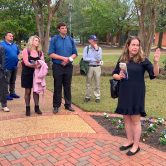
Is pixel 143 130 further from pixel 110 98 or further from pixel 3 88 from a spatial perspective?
pixel 3 88

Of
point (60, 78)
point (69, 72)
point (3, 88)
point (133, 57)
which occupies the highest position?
point (133, 57)

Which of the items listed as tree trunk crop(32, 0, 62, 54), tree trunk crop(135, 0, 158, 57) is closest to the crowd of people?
tree trunk crop(135, 0, 158, 57)

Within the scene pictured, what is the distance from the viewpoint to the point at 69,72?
7.57 m

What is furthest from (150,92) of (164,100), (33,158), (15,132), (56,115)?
(33,158)

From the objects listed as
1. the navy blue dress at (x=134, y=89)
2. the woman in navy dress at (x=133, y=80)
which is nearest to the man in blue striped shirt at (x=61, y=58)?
the woman in navy dress at (x=133, y=80)

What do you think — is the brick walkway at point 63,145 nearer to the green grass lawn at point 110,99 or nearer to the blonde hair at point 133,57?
the green grass lawn at point 110,99

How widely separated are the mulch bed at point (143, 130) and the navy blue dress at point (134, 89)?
35.0 inches

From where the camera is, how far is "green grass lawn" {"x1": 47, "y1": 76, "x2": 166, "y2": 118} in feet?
26.6

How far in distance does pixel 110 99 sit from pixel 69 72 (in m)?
2.20

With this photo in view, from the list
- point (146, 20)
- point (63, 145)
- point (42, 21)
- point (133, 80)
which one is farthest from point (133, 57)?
point (42, 21)

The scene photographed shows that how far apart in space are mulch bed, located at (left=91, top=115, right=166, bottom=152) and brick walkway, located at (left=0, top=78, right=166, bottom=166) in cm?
15

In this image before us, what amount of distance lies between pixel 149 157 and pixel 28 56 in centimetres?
350

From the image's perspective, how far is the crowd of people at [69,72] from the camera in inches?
197

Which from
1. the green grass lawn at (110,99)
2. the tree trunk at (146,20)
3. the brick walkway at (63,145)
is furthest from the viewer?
the tree trunk at (146,20)
